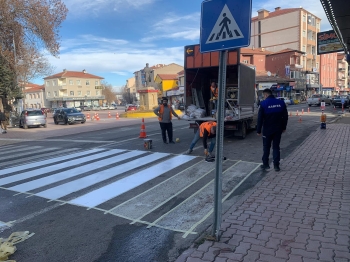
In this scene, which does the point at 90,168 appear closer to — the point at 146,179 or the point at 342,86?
the point at 146,179

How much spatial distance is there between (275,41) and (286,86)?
16.2 m

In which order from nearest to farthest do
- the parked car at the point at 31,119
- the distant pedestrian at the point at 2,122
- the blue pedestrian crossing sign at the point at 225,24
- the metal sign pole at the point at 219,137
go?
the blue pedestrian crossing sign at the point at 225,24
the metal sign pole at the point at 219,137
the distant pedestrian at the point at 2,122
the parked car at the point at 31,119

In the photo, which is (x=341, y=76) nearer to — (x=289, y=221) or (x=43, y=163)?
(x=43, y=163)

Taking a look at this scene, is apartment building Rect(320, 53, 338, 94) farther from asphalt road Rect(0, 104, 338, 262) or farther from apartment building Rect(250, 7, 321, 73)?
asphalt road Rect(0, 104, 338, 262)

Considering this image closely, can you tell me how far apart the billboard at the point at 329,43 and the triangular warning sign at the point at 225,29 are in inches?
620

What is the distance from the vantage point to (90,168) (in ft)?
24.3

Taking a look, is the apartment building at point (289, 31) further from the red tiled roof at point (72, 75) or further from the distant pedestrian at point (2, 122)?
the distant pedestrian at point (2, 122)

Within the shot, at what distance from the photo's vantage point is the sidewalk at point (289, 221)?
304 cm

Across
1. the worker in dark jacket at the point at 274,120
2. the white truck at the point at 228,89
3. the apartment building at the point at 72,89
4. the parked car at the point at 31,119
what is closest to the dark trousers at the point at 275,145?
the worker in dark jacket at the point at 274,120

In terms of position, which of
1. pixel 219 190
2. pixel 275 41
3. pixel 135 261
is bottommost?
pixel 135 261

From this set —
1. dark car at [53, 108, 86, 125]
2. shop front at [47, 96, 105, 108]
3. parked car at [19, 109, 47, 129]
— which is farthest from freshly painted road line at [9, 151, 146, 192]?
shop front at [47, 96, 105, 108]

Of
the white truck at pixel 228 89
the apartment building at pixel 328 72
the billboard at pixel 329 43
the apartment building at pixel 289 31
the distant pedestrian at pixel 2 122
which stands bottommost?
the distant pedestrian at pixel 2 122

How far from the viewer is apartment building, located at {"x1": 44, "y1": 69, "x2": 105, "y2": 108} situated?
3206 inches

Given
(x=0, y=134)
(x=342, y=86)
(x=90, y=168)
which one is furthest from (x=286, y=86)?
(x=90, y=168)
